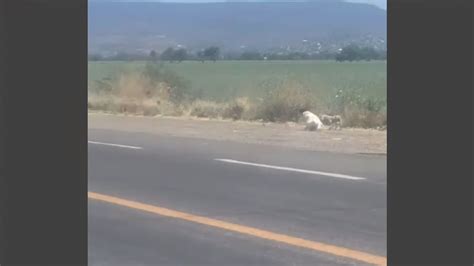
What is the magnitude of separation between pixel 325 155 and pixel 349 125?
5545 mm

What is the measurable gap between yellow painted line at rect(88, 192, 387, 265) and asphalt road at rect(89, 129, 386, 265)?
0.16 ft

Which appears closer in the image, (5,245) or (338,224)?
(5,245)

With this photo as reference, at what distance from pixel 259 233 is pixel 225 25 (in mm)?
67151

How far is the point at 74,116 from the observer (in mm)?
3754

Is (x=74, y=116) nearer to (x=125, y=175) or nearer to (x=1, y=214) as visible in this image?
(x=1, y=214)

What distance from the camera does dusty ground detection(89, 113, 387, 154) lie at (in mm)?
13273

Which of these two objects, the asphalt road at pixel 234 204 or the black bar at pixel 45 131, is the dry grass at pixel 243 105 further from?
the black bar at pixel 45 131

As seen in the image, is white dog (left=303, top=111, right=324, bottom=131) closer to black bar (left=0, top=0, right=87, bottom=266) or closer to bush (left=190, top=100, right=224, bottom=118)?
bush (left=190, top=100, right=224, bottom=118)

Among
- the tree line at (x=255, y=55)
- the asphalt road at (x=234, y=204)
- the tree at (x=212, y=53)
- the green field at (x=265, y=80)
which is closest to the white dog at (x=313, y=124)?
the green field at (x=265, y=80)

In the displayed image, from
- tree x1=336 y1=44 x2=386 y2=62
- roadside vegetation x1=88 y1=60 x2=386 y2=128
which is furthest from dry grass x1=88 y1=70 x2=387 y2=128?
tree x1=336 y1=44 x2=386 y2=62

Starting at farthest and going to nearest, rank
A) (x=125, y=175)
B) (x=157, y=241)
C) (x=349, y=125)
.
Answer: (x=349, y=125) → (x=125, y=175) → (x=157, y=241)

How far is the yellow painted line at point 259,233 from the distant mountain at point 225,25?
164 feet

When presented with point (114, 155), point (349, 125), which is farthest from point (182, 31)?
point (114, 155)

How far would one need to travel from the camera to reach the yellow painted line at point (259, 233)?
5695 millimetres
